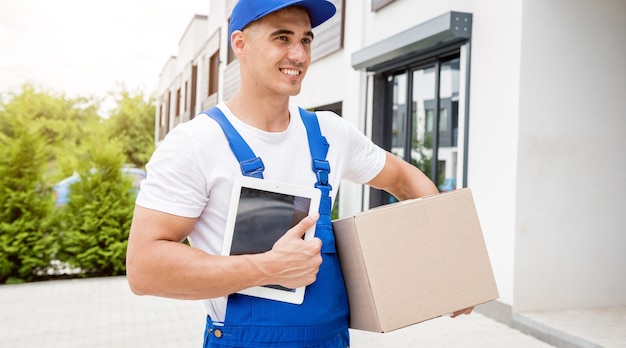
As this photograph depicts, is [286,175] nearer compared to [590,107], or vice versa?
[286,175]

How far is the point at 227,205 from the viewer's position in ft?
4.67

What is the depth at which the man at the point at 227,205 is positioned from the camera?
1.31m

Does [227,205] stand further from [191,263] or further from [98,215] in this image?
[98,215]

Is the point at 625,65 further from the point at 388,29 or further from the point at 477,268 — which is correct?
the point at 477,268

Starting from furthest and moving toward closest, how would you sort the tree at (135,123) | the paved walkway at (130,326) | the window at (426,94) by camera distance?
1. the tree at (135,123)
2. the window at (426,94)
3. the paved walkway at (130,326)

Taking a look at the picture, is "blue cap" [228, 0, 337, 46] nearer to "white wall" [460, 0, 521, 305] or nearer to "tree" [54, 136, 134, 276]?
"white wall" [460, 0, 521, 305]

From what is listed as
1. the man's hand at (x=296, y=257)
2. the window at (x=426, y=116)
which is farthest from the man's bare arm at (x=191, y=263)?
the window at (x=426, y=116)

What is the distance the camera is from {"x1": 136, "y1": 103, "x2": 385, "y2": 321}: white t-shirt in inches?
52.7

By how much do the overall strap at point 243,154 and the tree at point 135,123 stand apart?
38.8 m

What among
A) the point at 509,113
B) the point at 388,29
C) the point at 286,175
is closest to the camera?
Answer: the point at 286,175

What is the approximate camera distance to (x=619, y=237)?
553 centimetres

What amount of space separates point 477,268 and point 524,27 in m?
4.05

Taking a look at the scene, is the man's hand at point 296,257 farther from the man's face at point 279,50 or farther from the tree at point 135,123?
the tree at point 135,123

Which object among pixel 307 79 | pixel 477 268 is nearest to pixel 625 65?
pixel 477 268
